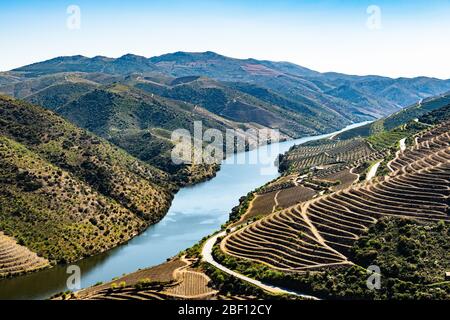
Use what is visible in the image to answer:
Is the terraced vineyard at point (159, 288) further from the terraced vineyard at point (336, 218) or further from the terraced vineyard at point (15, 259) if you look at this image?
the terraced vineyard at point (15, 259)

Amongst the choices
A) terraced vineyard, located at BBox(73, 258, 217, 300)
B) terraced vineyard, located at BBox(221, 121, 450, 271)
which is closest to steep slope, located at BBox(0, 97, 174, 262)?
terraced vineyard, located at BBox(73, 258, 217, 300)

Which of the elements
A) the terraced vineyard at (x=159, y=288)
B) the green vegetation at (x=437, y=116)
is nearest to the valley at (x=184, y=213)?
the terraced vineyard at (x=159, y=288)

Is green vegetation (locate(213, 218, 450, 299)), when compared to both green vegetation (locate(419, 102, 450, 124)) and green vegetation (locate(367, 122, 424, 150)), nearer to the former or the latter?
green vegetation (locate(367, 122, 424, 150))

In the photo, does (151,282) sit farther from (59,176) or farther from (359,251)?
(59,176)

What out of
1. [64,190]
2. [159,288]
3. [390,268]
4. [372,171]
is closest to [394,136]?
[372,171]

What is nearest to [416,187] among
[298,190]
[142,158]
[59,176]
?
[298,190]
